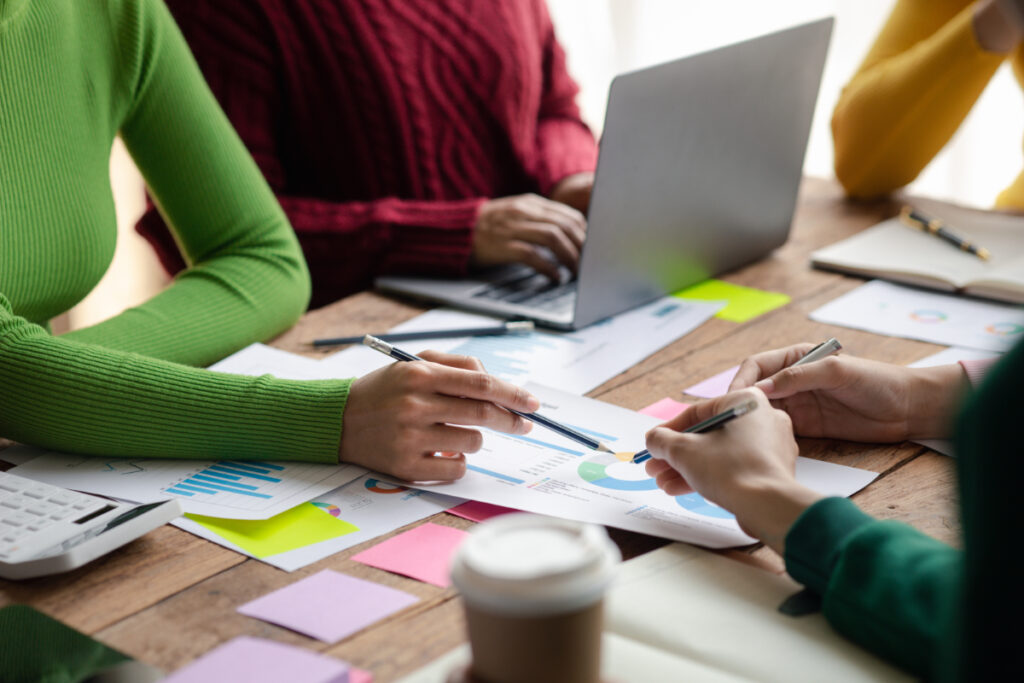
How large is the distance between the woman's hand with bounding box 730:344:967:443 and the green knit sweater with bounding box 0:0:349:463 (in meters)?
0.40

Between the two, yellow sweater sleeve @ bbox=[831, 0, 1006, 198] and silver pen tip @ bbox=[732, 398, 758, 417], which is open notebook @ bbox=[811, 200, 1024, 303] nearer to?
yellow sweater sleeve @ bbox=[831, 0, 1006, 198]

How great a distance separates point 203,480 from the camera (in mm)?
827

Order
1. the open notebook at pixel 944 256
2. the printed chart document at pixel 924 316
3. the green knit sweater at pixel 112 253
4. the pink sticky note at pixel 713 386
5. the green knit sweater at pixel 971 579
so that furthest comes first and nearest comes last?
the open notebook at pixel 944 256, the printed chart document at pixel 924 316, the pink sticky note at pixel 713 386, the green knit sweater at pixel 112 253, the green knit sweater at pixel 971 579

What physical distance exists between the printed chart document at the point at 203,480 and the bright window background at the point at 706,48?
1915 millimetres

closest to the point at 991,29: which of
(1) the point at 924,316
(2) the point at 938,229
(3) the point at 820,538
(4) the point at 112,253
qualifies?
(2) the point at 938,229

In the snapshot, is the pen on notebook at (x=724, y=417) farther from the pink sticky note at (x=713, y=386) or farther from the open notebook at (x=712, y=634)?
the pink sticky note at (x=713, y=386)

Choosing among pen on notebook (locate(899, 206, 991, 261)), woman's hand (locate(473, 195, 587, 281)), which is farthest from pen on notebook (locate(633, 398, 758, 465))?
pen on notebook (locate(899, 206, 991, 261))

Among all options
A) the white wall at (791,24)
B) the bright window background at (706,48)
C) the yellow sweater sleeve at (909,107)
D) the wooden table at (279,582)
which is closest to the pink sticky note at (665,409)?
the wooden table at (279,582)

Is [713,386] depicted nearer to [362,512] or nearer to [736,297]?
[736,297]

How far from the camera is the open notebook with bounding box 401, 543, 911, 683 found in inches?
21.8

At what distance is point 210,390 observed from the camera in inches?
34.8

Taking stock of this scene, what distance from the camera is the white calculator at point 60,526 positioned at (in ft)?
2.20

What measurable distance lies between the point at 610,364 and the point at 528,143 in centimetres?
75

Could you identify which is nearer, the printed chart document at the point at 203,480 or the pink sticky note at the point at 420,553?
the pink sticky note at the point at 420,553
